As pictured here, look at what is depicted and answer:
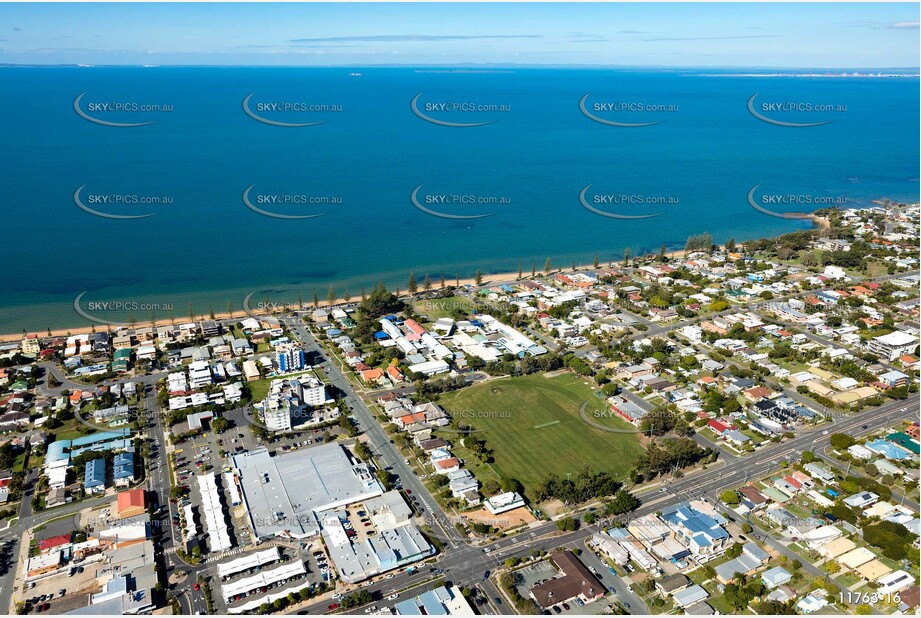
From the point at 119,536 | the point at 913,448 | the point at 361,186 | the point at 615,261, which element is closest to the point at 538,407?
the point at 913,448

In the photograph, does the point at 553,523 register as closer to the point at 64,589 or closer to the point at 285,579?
the point at 285,579

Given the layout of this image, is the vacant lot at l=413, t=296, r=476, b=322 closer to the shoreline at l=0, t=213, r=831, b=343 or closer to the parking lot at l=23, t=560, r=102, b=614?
the shoreline at l=0, t=213, r=831, b=343

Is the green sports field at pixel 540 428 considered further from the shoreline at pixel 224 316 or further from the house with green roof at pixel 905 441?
the shoreline at pixel 224 316

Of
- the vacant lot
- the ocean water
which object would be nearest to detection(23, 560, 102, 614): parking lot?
the vacant lot

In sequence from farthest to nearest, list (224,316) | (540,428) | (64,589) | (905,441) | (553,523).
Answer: (224,316), (540,428), (905,441), (553,523), (64,589)

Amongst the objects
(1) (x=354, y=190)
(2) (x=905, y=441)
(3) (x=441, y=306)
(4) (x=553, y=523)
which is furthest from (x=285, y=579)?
(1) (x=354, y=190)

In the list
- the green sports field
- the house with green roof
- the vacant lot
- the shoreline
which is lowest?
the house with green roof
